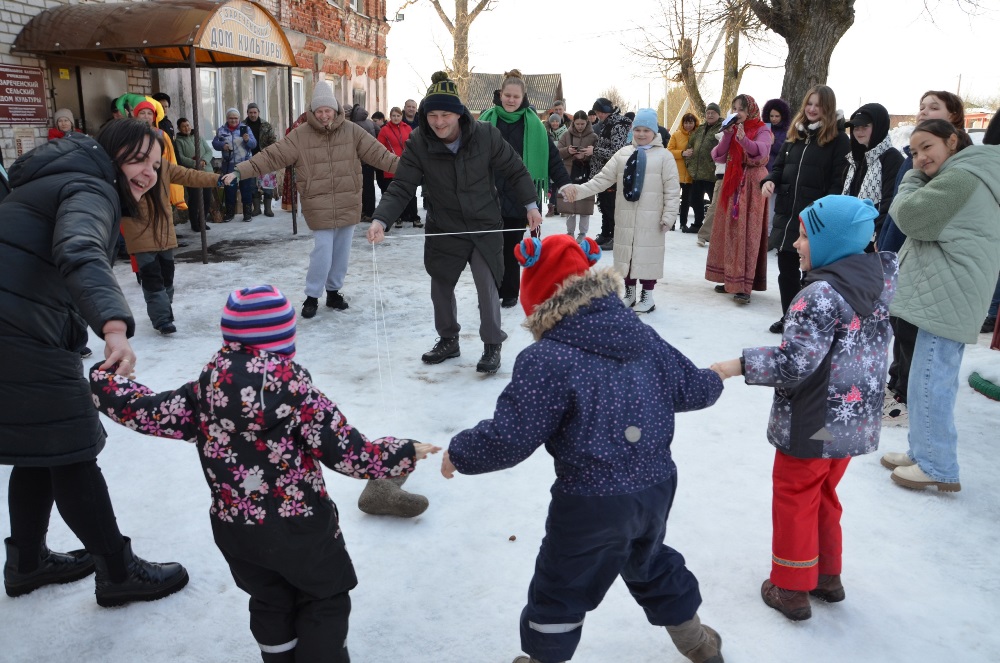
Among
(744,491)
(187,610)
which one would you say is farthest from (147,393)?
(744,491)

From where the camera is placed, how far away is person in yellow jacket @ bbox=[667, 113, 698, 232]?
38.8 feet

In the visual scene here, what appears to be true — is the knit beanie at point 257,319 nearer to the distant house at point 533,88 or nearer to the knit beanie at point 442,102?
the knit beanie at point 442,102

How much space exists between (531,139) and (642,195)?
1233mm

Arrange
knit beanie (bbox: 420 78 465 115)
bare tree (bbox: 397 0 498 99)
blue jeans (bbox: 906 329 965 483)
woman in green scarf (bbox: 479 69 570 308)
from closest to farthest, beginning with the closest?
blue jeans (bbox: 906 329 965 483), knit beanie (bbox: 420 78 465 115), woman in green scarf (bbox: 479 69 570 308), bare tree (bbox: 397 0 498 99)

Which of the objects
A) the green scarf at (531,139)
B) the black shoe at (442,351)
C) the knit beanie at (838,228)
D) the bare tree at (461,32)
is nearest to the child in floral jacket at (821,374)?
the knit beanie at (838,228)

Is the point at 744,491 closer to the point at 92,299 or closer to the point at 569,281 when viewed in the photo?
the point at 569,281

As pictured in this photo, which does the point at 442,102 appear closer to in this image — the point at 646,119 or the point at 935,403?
the point at 646,119

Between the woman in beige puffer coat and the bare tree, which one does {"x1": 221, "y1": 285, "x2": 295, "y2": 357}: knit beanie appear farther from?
the bare tree

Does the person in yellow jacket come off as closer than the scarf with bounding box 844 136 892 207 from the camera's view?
No

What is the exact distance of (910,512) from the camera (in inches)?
139

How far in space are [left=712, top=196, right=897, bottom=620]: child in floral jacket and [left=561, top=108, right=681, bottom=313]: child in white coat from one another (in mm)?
4043

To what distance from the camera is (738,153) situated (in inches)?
281

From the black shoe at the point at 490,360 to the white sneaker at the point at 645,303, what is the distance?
2039 millimetres

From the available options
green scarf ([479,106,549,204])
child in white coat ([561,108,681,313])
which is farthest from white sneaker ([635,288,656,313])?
green scarf ([479,106,549,204])
